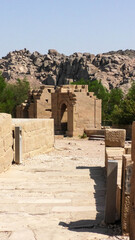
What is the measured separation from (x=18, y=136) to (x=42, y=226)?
508 centimetres

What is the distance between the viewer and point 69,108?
22578mm

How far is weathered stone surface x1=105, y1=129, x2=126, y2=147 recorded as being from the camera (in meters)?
7.98

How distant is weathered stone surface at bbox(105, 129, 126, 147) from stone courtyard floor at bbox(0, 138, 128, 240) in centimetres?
131

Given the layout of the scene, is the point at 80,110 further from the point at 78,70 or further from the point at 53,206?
the point at 78,70

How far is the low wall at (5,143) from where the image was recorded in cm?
699

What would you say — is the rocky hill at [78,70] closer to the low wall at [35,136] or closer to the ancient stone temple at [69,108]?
the ancient stone temple at [69,108]

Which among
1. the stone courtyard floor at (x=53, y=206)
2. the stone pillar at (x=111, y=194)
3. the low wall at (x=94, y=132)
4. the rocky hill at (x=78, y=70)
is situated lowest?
the low wall at (x=94, y=132)

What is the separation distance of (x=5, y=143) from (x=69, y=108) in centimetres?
1543

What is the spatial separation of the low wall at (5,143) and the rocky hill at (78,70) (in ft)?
183

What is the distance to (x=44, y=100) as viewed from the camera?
2662 cm

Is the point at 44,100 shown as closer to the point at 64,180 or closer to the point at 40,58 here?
the point at 64,180

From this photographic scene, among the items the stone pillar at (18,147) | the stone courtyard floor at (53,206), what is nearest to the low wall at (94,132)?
the stone pillar at (18,147)

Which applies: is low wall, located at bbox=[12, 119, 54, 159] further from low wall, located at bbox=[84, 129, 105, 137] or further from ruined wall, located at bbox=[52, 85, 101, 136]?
low wall, located at bbox=[84, 129, 105, 137]

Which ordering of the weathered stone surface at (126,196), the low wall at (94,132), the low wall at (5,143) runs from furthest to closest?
the low wall at (94,132)
the low wall at (5,143)
the weathered stone surface at (126,196)
